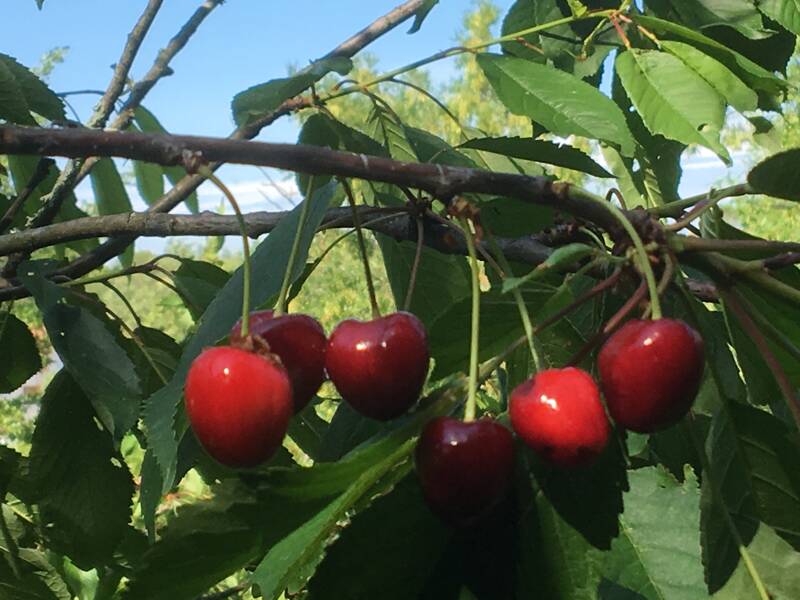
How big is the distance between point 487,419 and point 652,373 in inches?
3.6

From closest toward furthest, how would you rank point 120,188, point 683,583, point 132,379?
point 683,583, point 132,379, point 120,188

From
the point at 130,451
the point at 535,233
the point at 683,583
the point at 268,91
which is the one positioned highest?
the point at 268,91

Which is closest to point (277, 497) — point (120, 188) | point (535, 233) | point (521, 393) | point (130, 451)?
point (521, 393)

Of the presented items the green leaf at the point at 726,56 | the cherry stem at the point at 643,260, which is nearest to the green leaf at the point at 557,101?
the green leaf at the point at 726,56

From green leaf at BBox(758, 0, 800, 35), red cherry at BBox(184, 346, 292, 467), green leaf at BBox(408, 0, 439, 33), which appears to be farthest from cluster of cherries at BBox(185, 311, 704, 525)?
green leaf at BBox(408, 0, 439, 33)

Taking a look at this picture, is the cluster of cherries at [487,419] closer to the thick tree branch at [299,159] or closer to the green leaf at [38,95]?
the thick tree branch at [299,159]

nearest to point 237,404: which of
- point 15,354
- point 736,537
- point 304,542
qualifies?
point 304,542

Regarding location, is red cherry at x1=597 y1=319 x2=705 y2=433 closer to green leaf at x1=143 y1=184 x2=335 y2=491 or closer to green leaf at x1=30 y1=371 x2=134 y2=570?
green leaf at x1=143 y1=184 x2=335 y2=491

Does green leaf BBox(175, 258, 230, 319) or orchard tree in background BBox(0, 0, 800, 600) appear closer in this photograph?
orchard tree in background BBox(0, 0, 800, 600)

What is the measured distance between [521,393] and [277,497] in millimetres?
142

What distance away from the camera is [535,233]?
776 mm

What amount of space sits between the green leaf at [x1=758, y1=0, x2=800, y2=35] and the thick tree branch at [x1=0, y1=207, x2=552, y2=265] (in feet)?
1.24

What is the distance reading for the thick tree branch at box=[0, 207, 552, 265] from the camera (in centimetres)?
77

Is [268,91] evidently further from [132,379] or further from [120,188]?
[120,188]
